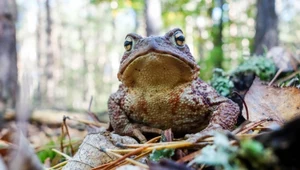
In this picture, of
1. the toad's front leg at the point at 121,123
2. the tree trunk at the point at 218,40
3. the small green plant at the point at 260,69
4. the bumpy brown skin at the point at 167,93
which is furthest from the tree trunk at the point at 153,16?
the bumpy brown skin at the point at 167,93

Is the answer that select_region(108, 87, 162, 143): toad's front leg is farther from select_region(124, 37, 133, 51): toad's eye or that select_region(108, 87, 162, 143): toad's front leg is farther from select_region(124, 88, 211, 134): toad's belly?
select_region(124, 37, 133, 51): toad's eye

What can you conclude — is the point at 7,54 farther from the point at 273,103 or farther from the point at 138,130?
the point at 273,103

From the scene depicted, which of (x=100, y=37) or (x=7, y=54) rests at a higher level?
(x=7, y=54)

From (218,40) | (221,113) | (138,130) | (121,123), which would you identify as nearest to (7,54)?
(218,40)

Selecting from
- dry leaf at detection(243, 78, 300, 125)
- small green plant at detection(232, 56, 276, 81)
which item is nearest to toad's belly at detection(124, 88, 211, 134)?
dry leaf at detection(243, 78, 300, 125)

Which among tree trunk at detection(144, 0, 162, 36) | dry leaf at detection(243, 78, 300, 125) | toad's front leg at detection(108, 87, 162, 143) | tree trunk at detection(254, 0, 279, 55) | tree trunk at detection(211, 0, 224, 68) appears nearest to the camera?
dry leaf at detection(243, 78, 300, 125)

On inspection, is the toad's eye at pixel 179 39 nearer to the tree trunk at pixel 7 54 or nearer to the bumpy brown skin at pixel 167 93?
the bumpy brown skin at pixel 167 93
